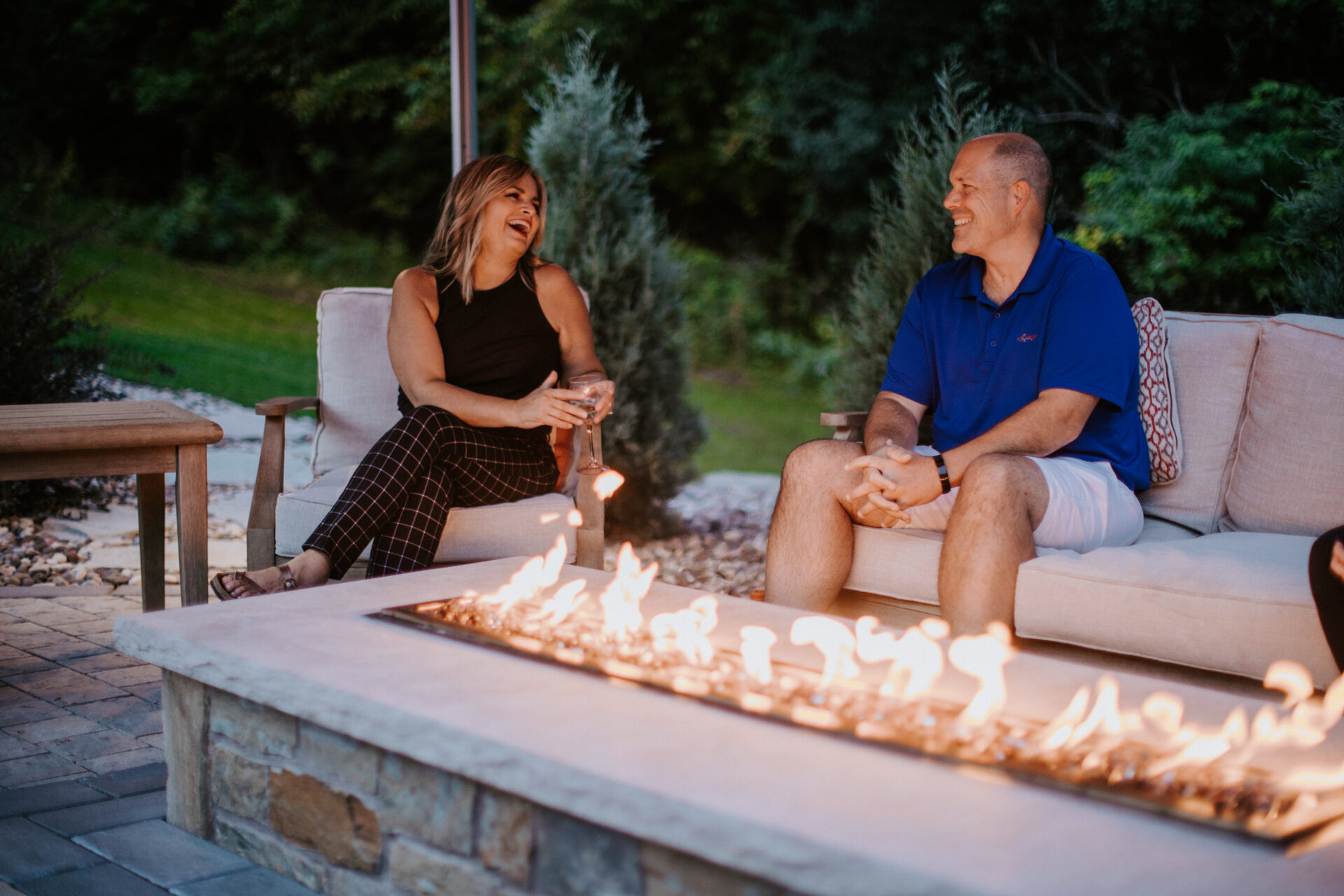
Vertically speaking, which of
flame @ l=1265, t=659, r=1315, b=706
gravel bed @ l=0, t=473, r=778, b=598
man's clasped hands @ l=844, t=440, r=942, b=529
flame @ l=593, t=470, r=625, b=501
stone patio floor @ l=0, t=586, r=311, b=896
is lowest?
gravel bed @ l=0, t=473, r=778, b=598

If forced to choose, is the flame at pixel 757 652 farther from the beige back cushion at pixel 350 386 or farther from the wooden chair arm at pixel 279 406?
the beige back cushion at pixel 350 386

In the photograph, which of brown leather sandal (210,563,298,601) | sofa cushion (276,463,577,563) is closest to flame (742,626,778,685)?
sofa cushion (276,463,577,563)

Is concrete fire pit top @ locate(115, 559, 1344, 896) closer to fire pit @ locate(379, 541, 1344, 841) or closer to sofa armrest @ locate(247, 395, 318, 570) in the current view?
fire pit @ locate(379, 541, 1344, 841)

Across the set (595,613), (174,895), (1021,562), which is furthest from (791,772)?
(1021,562)

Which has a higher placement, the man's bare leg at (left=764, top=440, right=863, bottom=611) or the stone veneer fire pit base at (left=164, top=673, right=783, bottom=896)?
the man's bare leg at (left=764, top=440, right=863, bottom=611)

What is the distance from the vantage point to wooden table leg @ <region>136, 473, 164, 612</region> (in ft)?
9.41

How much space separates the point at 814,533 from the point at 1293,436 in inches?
44.2

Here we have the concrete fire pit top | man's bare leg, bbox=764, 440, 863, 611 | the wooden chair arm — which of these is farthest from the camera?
the wooden chair arm

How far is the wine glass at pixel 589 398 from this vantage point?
8.09 ft

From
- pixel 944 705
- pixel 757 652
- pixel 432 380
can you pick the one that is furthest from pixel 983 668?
pixel 432 380

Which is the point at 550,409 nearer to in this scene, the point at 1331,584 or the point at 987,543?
the point at 987,543

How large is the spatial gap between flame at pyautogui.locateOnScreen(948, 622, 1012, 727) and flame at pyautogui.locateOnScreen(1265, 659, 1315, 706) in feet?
1.27

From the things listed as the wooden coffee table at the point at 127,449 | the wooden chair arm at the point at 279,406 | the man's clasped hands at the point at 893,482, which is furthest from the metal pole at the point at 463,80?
the man's clasped hands at the point at 893,482

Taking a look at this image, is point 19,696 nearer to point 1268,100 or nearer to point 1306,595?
point 1306,595
